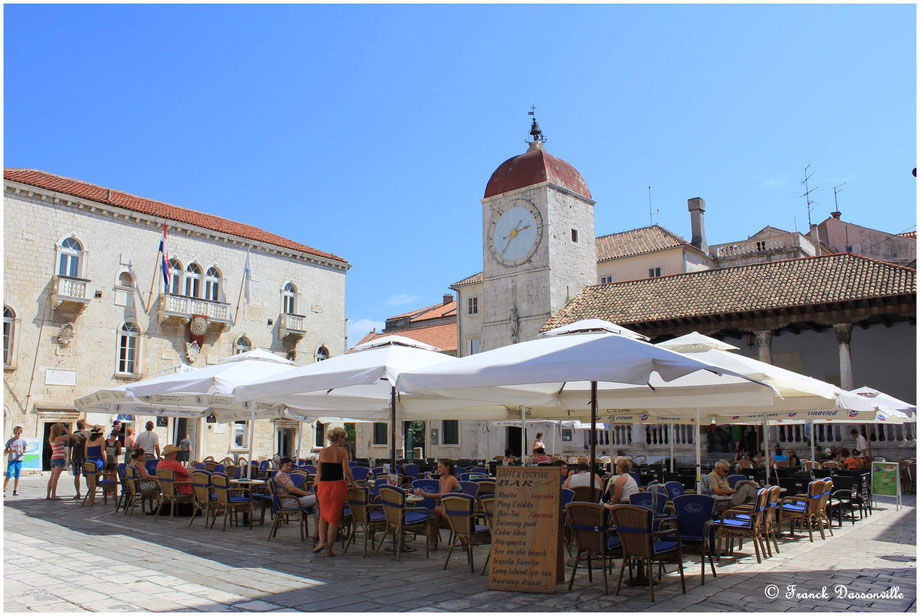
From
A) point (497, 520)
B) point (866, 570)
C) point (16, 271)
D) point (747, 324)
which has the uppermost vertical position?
point (16, 271)

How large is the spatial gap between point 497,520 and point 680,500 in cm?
186

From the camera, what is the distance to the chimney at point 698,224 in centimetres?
4178

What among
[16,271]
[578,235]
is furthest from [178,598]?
[578,235]

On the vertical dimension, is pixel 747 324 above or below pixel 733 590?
above

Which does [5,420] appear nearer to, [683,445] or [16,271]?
[16,271]

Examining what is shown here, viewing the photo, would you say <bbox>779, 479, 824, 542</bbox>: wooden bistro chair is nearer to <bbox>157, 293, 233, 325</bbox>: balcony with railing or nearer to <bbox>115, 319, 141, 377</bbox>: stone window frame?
<bbox>115, 319, 141, 377</bbox>: stone window frame

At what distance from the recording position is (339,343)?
118 feet

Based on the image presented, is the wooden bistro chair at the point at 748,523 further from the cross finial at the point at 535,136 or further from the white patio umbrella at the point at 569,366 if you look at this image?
the cross finial at the point at 535,136

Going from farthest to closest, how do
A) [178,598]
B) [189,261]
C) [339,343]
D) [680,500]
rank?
[339,343] → [189,261] → [680,500] → [178,598]

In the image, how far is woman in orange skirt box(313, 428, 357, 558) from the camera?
8.31 meters

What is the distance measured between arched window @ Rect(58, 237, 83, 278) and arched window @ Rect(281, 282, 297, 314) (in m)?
9.22

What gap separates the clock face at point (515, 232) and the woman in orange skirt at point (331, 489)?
77.8 ft

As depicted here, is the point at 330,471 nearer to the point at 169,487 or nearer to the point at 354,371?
the point at 354,371

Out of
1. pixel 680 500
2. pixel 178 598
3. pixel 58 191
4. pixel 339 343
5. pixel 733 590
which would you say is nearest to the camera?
pixel 178 598
